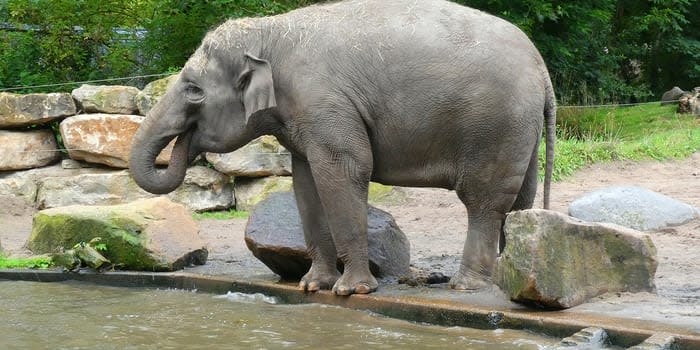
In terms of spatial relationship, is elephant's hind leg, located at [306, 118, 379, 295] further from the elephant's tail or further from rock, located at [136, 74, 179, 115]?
rock, located at [136, 74, 179, 115]

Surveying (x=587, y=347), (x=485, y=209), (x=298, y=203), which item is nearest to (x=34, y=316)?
(x=298, y=203)

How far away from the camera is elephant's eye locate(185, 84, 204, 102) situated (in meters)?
7.88

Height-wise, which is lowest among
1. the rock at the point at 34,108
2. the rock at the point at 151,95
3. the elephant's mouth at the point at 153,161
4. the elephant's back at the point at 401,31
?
the elephant's mouth at the point at 153,161

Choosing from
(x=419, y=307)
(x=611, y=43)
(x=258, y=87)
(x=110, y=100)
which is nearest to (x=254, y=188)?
(x=110, y=100)

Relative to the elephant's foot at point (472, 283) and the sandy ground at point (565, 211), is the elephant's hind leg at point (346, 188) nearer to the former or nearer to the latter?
the elephant's foot at point (472, 283)

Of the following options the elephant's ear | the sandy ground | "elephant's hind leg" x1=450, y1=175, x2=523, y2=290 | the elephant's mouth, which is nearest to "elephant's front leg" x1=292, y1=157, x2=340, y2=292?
the elephant's ear

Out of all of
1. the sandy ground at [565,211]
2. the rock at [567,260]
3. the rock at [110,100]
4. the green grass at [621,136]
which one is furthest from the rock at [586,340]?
the rock at [110,100]

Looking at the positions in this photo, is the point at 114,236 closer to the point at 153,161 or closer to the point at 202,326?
the point at 153,161

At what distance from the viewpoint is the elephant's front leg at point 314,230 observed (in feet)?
26.2

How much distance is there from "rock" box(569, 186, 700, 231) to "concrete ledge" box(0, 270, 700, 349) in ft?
11.8

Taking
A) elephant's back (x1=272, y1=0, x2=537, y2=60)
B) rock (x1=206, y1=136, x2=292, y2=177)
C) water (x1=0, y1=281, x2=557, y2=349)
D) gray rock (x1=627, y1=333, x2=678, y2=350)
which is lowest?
water (x1=0, y1=281, x2=557, y2=349)

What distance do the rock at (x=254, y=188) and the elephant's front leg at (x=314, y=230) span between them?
16.2 feet

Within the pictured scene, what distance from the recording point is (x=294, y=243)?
27.2 feet

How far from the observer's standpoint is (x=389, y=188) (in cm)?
1319
